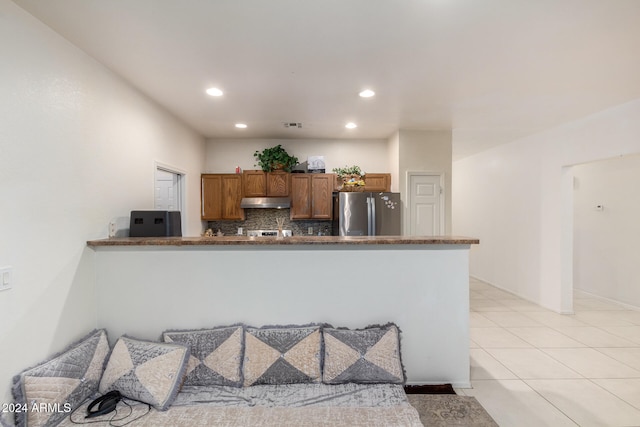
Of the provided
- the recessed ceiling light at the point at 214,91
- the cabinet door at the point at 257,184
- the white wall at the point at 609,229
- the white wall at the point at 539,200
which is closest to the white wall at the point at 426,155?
the white wall at the point at 539,200

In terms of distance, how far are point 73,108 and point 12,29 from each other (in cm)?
53

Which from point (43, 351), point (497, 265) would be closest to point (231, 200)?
point (43, 351)

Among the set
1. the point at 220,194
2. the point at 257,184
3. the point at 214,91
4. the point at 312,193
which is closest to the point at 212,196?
the point at 220,194

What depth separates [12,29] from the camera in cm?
174

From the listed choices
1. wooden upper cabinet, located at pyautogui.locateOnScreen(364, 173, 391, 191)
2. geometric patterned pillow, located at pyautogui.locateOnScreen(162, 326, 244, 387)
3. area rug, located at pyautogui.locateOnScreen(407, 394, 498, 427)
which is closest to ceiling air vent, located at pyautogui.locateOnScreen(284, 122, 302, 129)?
wooden upper cabinet, located at pyautogui.locateOnScreen(364, 173, 391, 191)

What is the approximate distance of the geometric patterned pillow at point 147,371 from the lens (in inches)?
74.4

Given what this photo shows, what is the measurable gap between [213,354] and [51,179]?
1.61 metres

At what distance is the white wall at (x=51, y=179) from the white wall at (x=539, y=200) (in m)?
5.28

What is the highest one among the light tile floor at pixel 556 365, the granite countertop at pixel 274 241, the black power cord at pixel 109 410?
the granite countertop at pixel 274 241

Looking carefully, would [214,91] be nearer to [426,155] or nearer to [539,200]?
[426,155]

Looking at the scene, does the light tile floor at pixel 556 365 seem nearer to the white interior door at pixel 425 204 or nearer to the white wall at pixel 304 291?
the white wall at pixel 304 291

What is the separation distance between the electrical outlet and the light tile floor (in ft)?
10.4

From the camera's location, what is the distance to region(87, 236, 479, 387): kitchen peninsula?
95.4 inches

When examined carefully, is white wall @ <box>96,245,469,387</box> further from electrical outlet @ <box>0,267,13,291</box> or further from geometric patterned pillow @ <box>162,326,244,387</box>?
electrical outlet @ <box>0,267,13,291</box>
